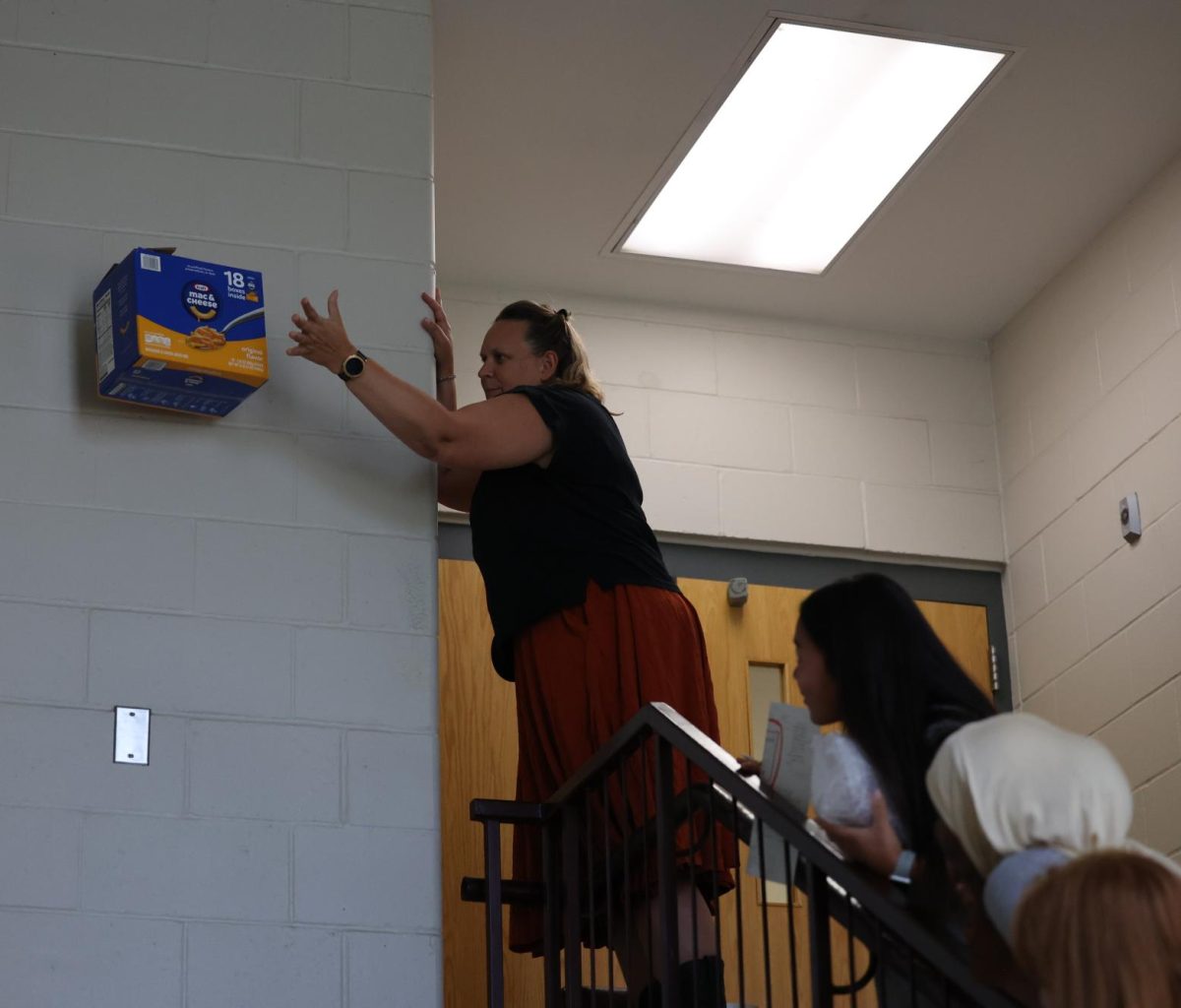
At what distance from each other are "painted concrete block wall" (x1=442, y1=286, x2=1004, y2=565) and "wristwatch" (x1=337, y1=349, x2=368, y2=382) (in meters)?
1.75

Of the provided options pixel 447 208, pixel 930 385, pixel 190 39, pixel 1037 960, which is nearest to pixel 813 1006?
pixel 1037 960

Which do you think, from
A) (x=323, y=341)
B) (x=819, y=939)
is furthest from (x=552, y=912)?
(x=323, y=341)

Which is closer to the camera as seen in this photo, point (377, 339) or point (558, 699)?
point (558, 699)

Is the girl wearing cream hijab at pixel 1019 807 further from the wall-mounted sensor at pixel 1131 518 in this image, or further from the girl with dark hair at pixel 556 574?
the wall-mounted sensor at pixel 1131 518

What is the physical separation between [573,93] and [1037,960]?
306cm

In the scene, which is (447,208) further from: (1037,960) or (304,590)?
(1037,960)

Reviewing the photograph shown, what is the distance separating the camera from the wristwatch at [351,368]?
3312mm

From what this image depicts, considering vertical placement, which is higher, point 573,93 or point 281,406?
point 573,93

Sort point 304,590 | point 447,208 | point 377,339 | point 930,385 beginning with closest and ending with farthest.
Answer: point 304,590 < point 377,339 < point 447,208 < point 930,385

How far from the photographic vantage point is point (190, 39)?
12.2 ft

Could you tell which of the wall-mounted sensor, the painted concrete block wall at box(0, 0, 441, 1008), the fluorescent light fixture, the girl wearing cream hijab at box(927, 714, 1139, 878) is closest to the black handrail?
the girl wearing cream hijab at box(927, 714, 1139, 878)

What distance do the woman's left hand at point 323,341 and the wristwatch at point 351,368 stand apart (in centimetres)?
1

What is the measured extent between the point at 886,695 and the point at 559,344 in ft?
5.02

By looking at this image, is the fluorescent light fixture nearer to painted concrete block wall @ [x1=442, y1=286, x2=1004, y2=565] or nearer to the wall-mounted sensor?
painted concrete block wall @ [x1=442, y1=286, x2=1004, y2=565]
